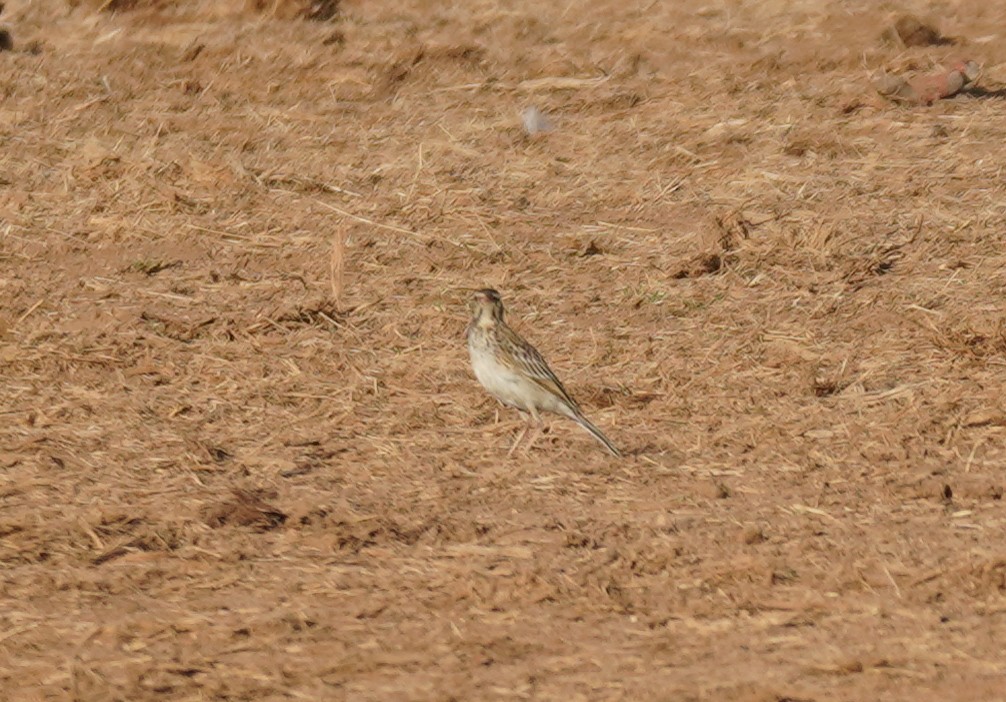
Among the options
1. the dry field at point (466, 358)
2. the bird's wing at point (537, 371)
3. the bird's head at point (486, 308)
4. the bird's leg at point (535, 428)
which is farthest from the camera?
the bird's head at point (486, 308)

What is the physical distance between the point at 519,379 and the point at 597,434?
45 centimetres

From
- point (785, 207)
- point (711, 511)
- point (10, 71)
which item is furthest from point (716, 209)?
point (10, 71)

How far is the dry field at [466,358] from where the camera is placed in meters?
6.60

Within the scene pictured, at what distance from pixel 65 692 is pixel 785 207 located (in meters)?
6.96

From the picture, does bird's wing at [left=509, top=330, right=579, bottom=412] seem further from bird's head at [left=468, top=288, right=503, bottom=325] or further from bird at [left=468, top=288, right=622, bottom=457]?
bird's head at [left=468, top=288, right=503, bottom=325]

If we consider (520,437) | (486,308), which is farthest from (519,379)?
(486,308)

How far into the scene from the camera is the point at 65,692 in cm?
618

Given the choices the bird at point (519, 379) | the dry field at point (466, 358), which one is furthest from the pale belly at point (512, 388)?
the dry field at point (466, 358)

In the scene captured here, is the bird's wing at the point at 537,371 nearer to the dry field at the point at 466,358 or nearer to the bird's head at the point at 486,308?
the bird's head at the point at 486,308

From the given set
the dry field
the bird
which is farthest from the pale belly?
the dry field

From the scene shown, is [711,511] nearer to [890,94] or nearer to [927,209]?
[927,209]

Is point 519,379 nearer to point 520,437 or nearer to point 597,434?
point 520,437

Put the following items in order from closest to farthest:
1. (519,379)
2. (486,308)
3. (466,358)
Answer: (519,379) → (486,308) → (466,358)

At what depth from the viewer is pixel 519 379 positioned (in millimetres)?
8555
